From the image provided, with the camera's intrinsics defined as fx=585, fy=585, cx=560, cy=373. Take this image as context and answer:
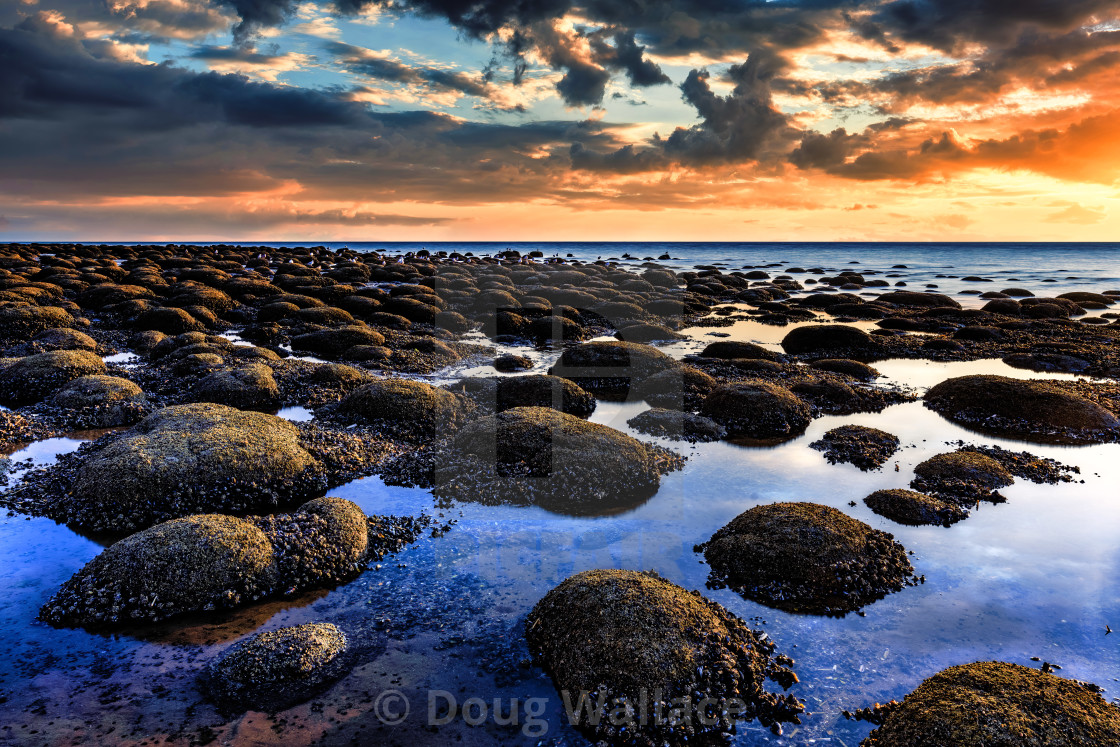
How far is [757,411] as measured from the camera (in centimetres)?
2430

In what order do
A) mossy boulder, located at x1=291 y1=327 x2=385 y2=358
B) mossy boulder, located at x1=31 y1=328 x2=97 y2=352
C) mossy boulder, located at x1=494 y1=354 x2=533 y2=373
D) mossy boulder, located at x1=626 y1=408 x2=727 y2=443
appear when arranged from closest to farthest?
mossy boulder, located at x1=626 y1=408 x2=727 y2=443
mossy boulder, located at x1=31 y1=328 x2=97 y2=352
mossy boulder, located at x1=494 y1=354 x2=533 y2=373
mossy boulder, located at x1=291 y1=327 x2=385 y2=358

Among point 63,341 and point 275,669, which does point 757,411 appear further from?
point 63,341

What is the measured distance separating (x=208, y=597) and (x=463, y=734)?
6.17m

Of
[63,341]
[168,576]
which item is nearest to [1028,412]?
[168,576]

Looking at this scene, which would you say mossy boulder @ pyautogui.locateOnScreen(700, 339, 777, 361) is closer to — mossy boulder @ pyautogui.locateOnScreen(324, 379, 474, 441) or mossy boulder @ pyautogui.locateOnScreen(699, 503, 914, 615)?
mossy boulder @ pyautogui.locateOnScreen(324, 379, 474, 441)

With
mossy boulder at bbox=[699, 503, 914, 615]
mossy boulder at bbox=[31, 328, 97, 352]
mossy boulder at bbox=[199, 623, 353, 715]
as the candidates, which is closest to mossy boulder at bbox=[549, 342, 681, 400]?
mossy boulder at bbox=[699, 503, 914, 615]

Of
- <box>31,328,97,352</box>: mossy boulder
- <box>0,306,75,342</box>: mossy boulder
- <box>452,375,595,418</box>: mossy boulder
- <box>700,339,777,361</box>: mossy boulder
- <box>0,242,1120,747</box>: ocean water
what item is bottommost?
<box>0,242,1120,747</box>: ocean water

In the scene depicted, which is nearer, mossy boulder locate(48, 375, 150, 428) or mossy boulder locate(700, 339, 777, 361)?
mossy boulder locate(48, 375, 150, 428)

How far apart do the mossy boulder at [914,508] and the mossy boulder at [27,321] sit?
45.0m

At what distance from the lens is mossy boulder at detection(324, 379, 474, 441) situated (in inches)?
864

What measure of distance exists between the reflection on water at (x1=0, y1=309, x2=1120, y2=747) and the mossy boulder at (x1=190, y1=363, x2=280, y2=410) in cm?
660

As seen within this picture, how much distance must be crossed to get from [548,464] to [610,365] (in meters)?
14.6

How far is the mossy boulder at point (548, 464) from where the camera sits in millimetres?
17125

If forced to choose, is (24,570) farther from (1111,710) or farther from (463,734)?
(1111,710)
